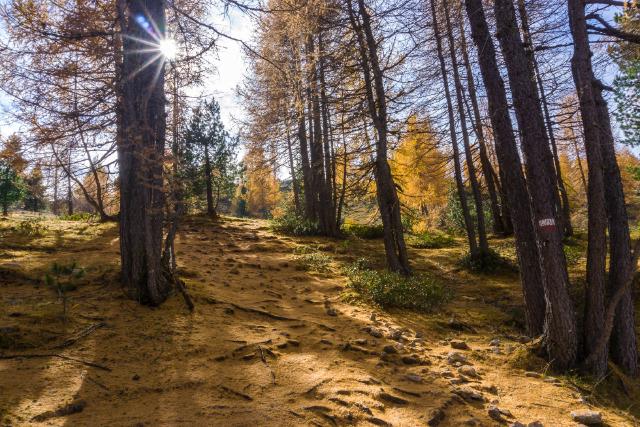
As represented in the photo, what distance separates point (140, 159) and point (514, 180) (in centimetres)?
524

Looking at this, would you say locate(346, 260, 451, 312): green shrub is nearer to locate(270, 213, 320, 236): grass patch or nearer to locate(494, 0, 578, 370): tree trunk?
locate(494, 0, 578, 370): tree trunk

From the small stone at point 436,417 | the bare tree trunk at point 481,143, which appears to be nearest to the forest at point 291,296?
the small stone at point 436,417

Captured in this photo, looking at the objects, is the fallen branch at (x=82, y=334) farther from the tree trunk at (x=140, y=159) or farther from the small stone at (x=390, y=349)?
the small stone at (x=390, y=349)

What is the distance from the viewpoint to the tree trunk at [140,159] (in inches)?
200

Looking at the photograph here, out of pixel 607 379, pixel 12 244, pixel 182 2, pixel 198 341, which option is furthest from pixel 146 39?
pixel 607 379

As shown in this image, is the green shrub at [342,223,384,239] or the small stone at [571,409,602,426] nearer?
the small stone at [571,409,602,426]

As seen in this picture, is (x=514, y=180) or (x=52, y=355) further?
(x=514, y=180)

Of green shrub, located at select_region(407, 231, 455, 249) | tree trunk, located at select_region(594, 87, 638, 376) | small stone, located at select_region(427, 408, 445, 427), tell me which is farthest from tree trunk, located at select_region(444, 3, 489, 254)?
small stone, located at select_region(427, 408, 445, 427)

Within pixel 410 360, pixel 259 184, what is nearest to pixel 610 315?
pixel 410 360

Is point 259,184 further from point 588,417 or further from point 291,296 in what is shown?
point 588,417

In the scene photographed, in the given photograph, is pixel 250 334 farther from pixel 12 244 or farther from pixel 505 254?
pixel 505 254

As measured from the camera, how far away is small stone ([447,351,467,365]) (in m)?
4.57

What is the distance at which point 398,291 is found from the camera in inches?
276

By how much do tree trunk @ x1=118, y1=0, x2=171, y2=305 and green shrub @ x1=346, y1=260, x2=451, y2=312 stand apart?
361 centimetres
